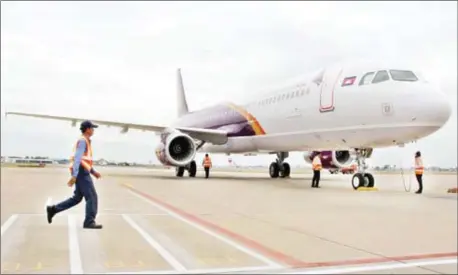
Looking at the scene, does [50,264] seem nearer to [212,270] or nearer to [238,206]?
[212,270]

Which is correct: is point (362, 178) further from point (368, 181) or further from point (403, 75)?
point (403, 75)

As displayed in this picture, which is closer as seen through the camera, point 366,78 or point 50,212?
point 50,212

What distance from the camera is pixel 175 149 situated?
74.1 ft

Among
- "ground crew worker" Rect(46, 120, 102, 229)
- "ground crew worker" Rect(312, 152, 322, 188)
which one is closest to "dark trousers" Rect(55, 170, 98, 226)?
"ground crew worker" Rect(46, 120, 102, 229)

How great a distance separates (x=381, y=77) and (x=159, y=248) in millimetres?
11530

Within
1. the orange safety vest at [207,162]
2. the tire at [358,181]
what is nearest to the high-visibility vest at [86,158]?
the tire at [358,181]

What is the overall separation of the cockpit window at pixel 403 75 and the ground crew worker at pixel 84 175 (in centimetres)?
1095

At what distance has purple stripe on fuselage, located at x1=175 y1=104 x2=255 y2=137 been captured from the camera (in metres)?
23.2

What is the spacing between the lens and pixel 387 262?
4.74m

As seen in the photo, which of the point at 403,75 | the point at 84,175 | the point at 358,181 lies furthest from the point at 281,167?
the point at 84,175

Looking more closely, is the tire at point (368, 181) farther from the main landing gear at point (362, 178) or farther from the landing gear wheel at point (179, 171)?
the landing gear wheel at point (179, 171)

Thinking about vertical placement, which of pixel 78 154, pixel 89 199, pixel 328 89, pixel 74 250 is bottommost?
pixel 74 250

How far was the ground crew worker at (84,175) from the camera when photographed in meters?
6.23

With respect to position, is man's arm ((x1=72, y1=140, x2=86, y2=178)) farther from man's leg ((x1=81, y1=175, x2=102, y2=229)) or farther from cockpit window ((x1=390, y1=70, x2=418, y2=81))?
cockpit window ((x1=390, y1=70, x2=418, y2=81))
